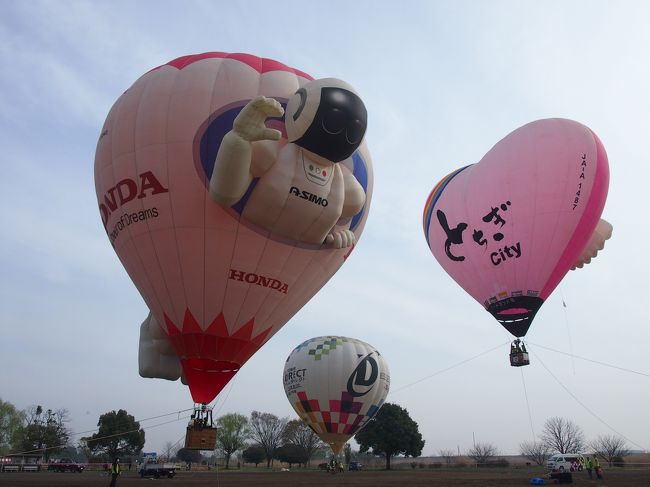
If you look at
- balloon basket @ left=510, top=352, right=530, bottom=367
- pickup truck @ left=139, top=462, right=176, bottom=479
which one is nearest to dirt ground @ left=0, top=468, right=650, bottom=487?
pickup truck @ left=139, top=462, right=176, bottom=479

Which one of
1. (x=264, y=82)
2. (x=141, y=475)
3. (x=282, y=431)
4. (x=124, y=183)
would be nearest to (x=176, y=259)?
(x=124, y=183)

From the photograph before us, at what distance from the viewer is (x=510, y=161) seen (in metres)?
14.5

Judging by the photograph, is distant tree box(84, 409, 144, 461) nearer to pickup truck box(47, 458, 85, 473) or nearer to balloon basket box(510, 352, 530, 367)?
pickup truck box(47, 458, 85, 473)

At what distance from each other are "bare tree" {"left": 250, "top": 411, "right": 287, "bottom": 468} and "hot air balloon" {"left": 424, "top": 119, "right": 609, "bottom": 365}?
43337 mm

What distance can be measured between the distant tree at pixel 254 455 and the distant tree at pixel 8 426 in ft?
66.0

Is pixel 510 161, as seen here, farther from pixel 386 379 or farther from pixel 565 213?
pixel 386 379

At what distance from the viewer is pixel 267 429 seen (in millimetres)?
54094

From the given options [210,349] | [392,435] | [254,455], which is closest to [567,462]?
[392,435]

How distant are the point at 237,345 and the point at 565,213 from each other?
29.4 ft

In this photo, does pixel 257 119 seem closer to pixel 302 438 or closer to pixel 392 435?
pixel 392 435

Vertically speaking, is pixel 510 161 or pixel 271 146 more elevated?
pixel 510 161

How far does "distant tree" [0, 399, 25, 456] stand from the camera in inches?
1822

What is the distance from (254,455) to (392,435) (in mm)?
18905

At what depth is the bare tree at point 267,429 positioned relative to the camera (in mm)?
53438
